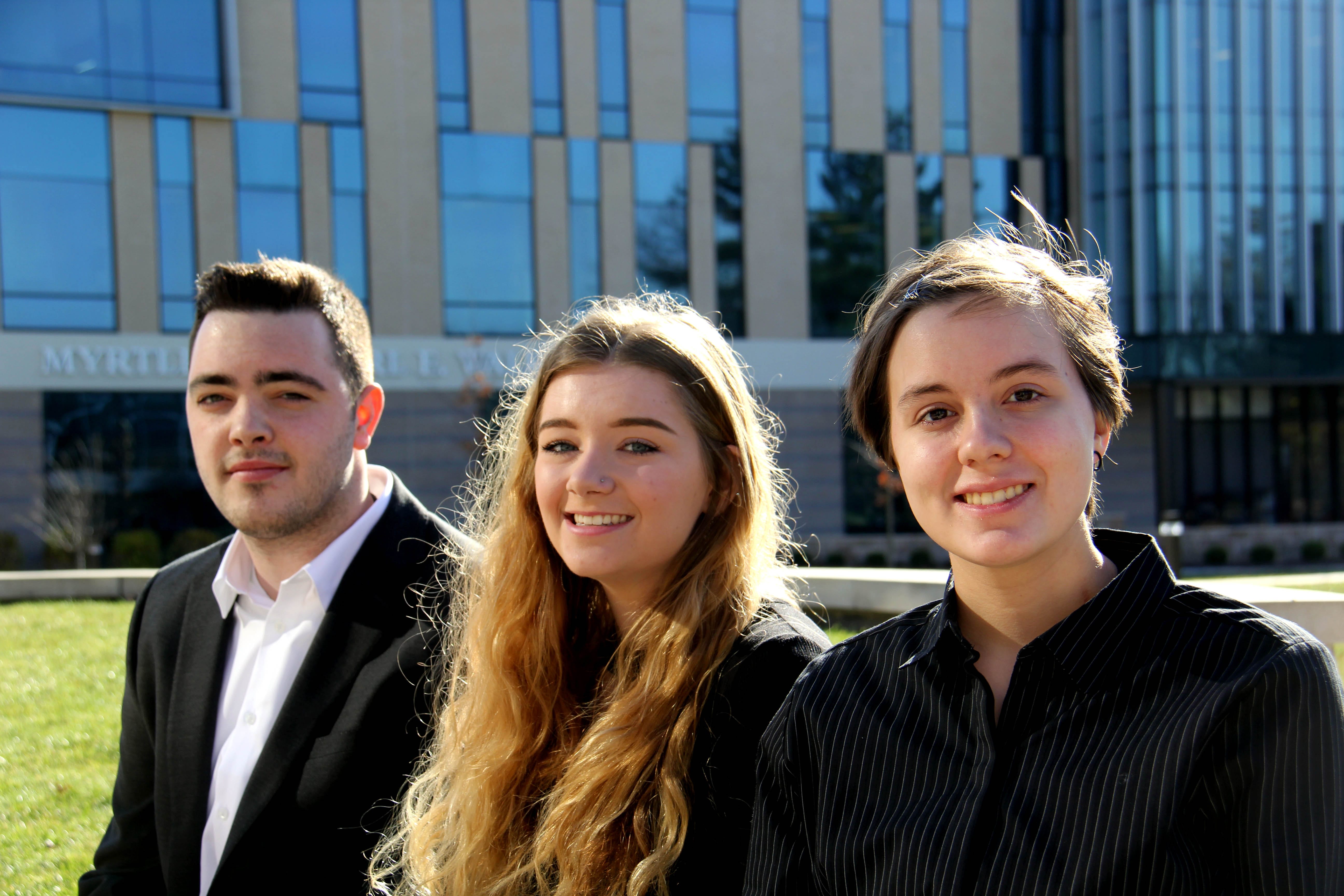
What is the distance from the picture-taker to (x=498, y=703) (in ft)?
9.09

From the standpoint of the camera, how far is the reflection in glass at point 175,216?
785 inches

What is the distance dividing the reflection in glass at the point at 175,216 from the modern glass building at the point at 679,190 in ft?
0.21

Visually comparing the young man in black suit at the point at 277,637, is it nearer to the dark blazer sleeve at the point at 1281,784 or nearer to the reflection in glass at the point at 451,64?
the dark blazer sleeve at the point at 1281,784

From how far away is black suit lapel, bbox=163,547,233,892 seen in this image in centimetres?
298

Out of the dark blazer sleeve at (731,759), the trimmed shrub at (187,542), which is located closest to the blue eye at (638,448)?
the dark blazer sleeve at (731,759)

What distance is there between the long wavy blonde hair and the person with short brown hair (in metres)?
0.42

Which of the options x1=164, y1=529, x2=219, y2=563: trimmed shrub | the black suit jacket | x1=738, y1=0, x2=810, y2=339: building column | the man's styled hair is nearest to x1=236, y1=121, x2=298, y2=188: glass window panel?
x1=164, y1=529, x2=219, y2=563: trimmed shrub

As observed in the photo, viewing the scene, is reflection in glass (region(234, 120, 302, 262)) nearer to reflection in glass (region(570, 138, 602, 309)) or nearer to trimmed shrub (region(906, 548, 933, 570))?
reflection in glass (region(570, 138, 602, 309))

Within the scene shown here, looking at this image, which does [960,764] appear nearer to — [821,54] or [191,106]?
[191,106]

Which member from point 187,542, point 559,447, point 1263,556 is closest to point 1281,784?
point 559,447

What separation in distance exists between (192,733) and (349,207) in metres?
19.4

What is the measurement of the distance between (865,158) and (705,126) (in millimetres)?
3833

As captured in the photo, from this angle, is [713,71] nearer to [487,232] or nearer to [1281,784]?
[487,232]

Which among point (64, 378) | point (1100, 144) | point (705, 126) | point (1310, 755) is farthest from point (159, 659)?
point (1100, 144)
